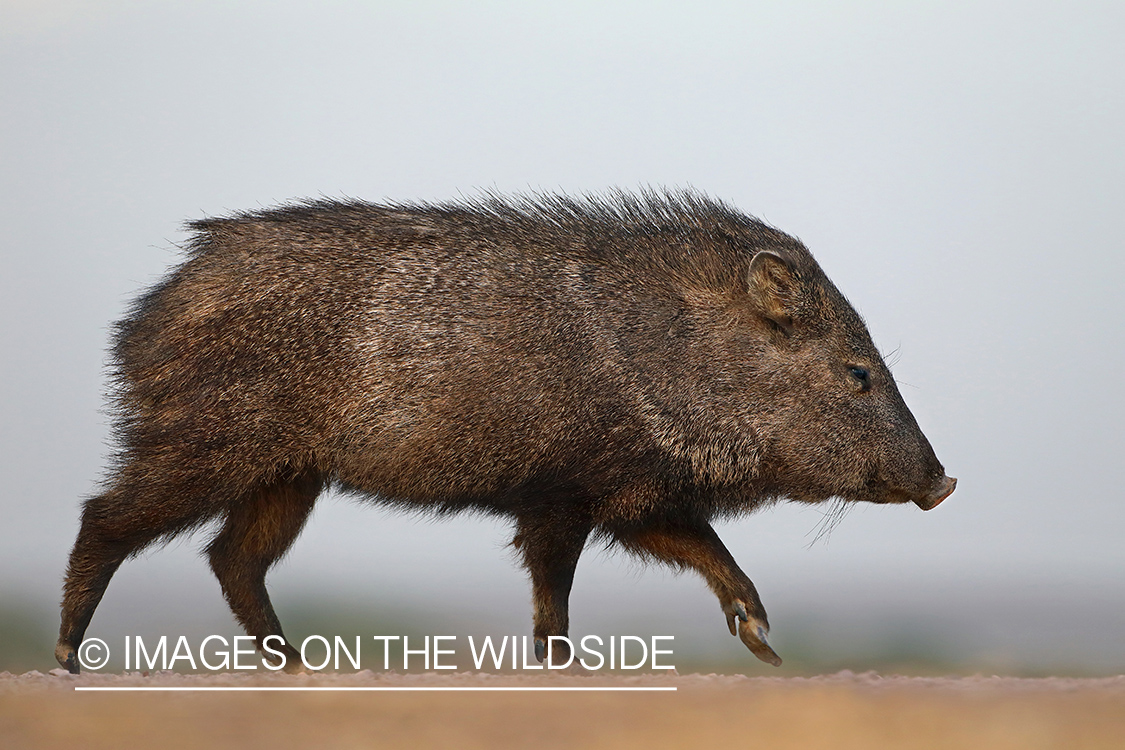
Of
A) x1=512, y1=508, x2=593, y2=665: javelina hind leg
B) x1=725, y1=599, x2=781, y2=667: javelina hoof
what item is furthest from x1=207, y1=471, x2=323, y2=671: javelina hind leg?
x1=725, y1=599, x2=781, y2=667: javelina hoof

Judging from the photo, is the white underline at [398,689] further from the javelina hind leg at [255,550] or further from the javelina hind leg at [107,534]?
the javelina hind leg at [255,550]

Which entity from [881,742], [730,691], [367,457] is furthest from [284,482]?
[881,742]

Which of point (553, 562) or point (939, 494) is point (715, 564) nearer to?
point (553, 562)

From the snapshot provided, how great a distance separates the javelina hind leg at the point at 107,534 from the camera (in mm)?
6055

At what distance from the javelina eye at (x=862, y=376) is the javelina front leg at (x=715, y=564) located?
37.6 inches

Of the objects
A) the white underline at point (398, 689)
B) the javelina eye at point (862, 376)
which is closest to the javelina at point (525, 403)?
the javelina eye at point (862, 376)

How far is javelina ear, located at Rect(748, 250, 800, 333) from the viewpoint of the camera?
20.1 feet

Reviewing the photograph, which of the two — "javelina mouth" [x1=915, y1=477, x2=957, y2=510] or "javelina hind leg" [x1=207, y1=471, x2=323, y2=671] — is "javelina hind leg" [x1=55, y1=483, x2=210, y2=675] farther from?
"javelina mouth" [x1=915, y1=477, x2=957, y2=510]

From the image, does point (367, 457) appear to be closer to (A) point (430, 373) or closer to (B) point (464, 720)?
(A) point (430, 373)

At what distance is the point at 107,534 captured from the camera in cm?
609

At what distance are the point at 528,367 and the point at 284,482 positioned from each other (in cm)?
132

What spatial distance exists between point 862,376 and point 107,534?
3.48 metres

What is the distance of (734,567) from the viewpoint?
609 cm

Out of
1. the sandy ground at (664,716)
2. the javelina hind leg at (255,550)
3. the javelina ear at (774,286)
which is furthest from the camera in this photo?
the javelina hind leg at (255,550)
